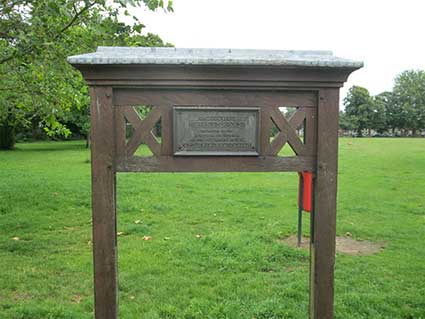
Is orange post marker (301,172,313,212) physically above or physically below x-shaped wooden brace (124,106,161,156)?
below

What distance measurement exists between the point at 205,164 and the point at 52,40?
3260mm

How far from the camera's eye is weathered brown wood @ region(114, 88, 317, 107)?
9.75 feet

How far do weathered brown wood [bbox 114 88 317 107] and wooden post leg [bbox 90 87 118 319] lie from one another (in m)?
0.14

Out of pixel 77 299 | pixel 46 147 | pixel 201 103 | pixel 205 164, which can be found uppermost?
pixel 201 103

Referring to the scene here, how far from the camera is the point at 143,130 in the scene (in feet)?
9.79

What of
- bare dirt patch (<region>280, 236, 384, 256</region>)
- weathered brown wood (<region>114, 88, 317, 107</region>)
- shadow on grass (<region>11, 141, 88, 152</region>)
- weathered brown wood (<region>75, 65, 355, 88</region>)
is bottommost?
bare dirt patch (<region>280, 236, 384, 256</region>)

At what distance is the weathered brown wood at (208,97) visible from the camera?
297 centimetres

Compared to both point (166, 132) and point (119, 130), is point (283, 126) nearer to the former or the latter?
point (166, 132)

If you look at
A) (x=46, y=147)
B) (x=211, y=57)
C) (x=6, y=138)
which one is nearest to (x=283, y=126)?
(x=211, y=57)

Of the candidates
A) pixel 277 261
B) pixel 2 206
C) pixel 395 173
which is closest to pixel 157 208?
pixel 2 206

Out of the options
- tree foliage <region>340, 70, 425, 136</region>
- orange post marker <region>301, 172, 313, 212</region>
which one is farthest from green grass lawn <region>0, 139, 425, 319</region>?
tree foliage <region>340, 70, 425, 136</region>

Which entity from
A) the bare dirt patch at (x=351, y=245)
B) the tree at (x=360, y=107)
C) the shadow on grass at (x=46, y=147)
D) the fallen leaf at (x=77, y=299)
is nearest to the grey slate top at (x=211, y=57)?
the fallen leaf at (x=77, y=299)

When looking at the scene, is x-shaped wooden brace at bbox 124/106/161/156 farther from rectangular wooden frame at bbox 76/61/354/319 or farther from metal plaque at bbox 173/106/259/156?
metal plaque at bbox 173/106/259/156

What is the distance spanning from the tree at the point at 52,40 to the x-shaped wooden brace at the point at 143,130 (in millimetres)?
1966
